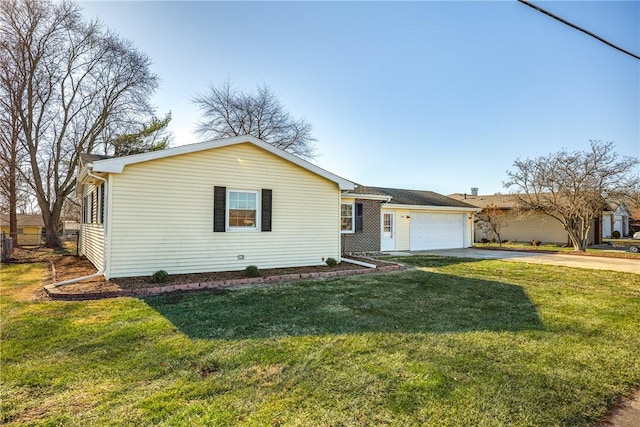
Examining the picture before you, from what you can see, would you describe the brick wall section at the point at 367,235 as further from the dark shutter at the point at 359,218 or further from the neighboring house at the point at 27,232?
the neighboring house at the point at 27,232

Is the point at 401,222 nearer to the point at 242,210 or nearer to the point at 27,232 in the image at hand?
the point at 242,210

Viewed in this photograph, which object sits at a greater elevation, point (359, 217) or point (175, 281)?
point (359, 217)

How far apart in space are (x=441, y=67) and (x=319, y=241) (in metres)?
7.81

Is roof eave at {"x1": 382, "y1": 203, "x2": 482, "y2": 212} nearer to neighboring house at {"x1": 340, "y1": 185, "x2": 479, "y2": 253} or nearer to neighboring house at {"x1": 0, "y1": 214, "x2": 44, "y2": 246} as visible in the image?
neighboring house at {"x1": 340, "y1": 185, "x2": 479, "y2": 253}

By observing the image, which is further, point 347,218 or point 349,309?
point 347,218

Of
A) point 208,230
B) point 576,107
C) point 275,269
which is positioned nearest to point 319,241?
point 275,269

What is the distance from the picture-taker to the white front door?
16.2 meters

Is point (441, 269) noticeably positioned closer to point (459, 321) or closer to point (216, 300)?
point (459, 321)

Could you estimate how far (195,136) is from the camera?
Result: 27.3 meters

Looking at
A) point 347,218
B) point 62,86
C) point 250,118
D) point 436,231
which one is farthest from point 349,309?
point 250,118

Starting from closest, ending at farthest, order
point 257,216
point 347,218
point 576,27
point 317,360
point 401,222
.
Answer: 1. point 317,360
2. point 576,27
3. point 257,216
4. point 347,218
5. point 401,222

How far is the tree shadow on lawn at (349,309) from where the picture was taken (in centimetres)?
462

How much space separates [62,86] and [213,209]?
19.3m

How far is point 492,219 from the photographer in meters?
23.0
